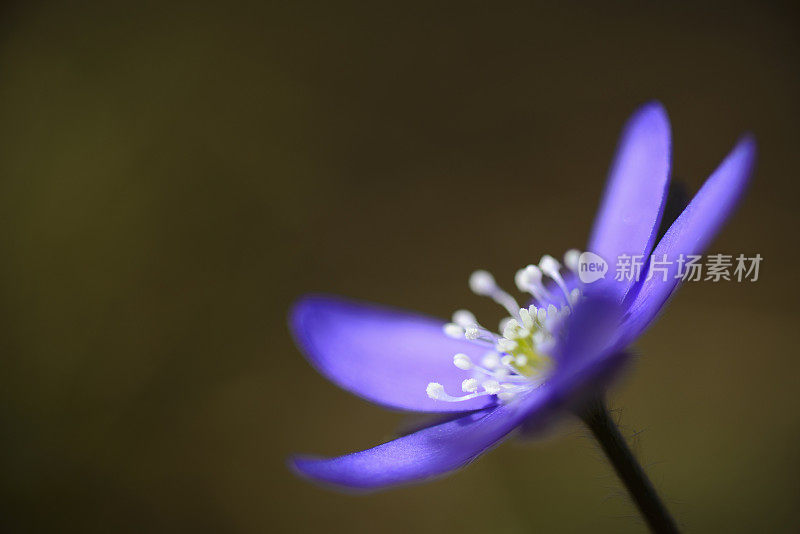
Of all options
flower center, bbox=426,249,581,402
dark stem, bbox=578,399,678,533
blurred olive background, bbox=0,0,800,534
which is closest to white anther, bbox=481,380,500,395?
flower center, bbox=426,249,581,402

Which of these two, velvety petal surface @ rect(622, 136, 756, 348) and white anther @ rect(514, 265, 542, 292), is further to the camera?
white anther @ rect(514, 265, 542, 292)

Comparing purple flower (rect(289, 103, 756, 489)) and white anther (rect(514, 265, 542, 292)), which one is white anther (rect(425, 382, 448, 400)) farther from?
white anther (rect(514, 265, 542, 292))

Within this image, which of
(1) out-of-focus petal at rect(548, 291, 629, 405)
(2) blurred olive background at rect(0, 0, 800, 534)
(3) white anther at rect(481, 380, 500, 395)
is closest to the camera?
(1) out-of-focus petal at rect(548, 291, 629, 405)

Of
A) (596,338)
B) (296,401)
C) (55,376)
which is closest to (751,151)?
(596,338)

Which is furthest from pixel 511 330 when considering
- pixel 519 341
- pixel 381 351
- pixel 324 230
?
pixel 324 230

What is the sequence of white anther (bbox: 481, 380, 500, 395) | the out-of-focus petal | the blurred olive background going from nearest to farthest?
1. the out-of-focus petal
2. white anther (bbox: 481, 380, 500, 395)
3. the blurred olive background

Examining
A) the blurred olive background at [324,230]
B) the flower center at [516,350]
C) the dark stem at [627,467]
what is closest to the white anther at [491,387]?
the flower center at [516,350]

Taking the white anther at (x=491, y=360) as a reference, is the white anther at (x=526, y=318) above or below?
above

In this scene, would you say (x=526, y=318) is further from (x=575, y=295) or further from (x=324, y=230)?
(x=324, y=230)

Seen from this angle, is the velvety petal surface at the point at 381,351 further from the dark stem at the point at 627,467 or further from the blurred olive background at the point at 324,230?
the blurred olive background at the point at 324,230
